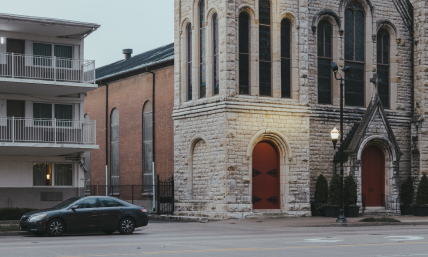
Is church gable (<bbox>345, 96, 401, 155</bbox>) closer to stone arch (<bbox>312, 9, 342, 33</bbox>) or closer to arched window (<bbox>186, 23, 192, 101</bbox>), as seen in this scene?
stone arch (<bbox>312, 9, 342, 33</bbox>)

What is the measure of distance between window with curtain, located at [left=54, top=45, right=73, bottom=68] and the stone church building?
214 inches

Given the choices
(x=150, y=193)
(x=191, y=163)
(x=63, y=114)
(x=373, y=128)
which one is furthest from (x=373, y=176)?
(x=63, y=114)

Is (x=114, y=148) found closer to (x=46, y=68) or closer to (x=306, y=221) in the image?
(x=46, y=68)

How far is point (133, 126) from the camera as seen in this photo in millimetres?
42500

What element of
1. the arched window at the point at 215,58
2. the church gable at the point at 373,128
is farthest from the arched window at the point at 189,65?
the church gable at the point at 373,128

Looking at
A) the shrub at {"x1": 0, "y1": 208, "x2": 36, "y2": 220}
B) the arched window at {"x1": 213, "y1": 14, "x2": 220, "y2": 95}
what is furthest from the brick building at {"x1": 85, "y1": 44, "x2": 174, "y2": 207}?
the shrub at {"x1": 0, "y1": 208, "x2": 36, "y2": 220}

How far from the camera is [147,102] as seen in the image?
41.4 meters

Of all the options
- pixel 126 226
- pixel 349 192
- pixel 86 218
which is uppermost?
pixel 349 192

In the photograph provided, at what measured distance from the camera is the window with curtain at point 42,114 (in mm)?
32719

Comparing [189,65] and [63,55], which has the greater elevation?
[63,55]

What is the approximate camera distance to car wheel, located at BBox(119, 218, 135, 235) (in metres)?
23.1

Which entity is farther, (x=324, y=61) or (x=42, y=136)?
(x=324, y=61)

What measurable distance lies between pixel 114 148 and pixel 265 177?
50.5ft

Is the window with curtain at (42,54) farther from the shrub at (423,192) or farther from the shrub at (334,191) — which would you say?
the shrub at (423,192)
